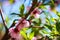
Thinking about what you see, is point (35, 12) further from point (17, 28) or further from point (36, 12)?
point (17, 28)

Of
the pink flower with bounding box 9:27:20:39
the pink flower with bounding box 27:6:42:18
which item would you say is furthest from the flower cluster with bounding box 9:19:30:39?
the pink flower with bounding box 27:6:42:18

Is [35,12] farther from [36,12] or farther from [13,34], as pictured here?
[13,34]

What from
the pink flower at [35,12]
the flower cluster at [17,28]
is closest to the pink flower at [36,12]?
the pink flower at [35,12]

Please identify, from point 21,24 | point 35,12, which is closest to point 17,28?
point 21,24

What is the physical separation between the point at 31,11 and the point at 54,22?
182 millimetres

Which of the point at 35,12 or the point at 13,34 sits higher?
the point at 35,12

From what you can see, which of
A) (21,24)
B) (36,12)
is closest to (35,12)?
(36,12)

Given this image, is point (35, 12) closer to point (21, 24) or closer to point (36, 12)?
point (36, 12)

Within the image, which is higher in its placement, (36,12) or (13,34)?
(36,12)

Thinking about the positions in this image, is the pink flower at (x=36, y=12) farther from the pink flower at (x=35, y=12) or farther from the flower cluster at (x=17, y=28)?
the flower cluster at (x=17, y=28)

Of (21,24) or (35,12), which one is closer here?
(21,24)

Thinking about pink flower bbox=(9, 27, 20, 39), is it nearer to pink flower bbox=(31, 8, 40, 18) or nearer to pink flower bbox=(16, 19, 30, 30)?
pink flower bbox=(16, 19, 30, 30)

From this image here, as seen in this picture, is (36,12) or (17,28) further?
(36,12)

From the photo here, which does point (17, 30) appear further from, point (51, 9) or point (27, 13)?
point (51, 9)
